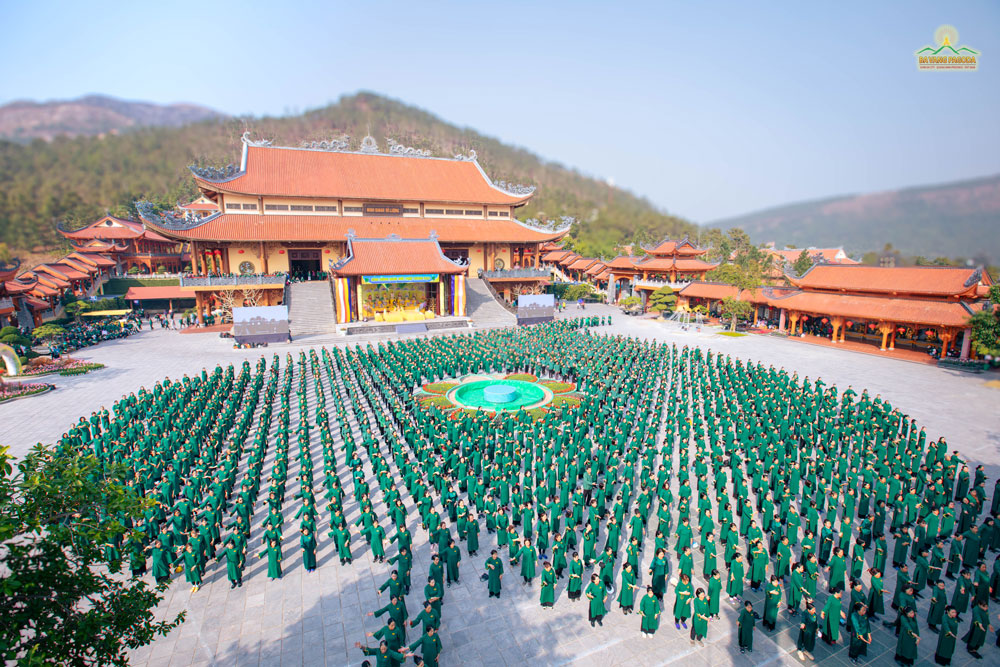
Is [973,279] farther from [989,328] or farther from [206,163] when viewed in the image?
Answer: [206,163]

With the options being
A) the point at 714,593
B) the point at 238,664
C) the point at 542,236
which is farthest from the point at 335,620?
the point at 542,236

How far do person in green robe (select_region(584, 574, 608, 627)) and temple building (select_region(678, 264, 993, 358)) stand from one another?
20.6 meters

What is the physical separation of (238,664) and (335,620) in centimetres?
118

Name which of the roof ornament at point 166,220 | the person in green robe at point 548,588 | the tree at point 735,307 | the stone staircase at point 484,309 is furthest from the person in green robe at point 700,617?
the roof ornament at point 166,220

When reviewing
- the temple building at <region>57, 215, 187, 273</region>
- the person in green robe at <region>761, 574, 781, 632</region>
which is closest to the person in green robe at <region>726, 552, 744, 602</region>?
the person in green robe at <region>761, 574, 781, 632</region>

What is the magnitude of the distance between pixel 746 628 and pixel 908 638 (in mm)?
1779

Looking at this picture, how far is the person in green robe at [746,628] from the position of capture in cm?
612

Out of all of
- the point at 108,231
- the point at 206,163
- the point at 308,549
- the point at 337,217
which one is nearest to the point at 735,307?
the point at 337,217

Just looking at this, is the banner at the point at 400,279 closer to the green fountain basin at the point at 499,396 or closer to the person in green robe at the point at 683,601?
the green fountain basin at the point at 499,396

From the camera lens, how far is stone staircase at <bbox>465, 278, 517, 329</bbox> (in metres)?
28.4

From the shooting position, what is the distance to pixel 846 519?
780 centimetres

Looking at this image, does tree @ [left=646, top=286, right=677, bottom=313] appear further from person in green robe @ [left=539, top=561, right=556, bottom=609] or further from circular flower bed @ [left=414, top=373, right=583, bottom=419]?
person in green robe @ [left=539, top=561, right=556, bottom=609]

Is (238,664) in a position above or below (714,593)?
below

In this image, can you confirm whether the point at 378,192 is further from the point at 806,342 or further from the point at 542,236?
the point at 806,342
